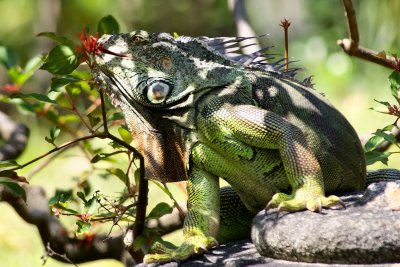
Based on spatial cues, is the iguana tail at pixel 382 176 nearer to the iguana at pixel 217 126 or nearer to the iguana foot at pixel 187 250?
the iguana at pixel 217 126

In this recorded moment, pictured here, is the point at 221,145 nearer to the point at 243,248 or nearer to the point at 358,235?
the point at 243,248

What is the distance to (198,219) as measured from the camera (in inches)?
122

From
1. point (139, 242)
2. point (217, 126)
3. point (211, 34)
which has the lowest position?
point (139, 242)

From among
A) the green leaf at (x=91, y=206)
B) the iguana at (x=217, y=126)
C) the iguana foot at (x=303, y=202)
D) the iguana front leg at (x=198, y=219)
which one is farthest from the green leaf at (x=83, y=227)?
the iguana foot at (x=303, y=202)

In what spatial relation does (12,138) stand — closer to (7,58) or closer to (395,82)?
(7,58)

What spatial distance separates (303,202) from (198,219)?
43cm

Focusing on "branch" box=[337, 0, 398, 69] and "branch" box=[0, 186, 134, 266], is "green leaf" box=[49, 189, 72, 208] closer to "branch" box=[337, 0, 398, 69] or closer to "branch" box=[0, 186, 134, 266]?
"branch" box=[0, 186, 134, 266]

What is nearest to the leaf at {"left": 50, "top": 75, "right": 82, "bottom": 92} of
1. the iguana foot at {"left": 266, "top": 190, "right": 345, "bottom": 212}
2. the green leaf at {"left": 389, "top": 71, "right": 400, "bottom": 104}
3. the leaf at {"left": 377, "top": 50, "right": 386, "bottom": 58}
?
the iguana foot at {"left": 266, "top": 190, "right": 345, "bottom": 212}

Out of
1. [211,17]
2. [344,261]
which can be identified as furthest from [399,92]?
[211,17]

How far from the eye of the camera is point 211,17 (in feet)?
50.2

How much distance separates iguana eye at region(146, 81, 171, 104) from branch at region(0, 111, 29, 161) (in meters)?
1.70

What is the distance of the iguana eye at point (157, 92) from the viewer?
10.3 feet

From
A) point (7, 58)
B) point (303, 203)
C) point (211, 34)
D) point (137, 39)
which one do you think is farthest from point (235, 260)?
point (211, 34)

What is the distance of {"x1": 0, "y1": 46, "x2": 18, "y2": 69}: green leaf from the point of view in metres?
4.34
